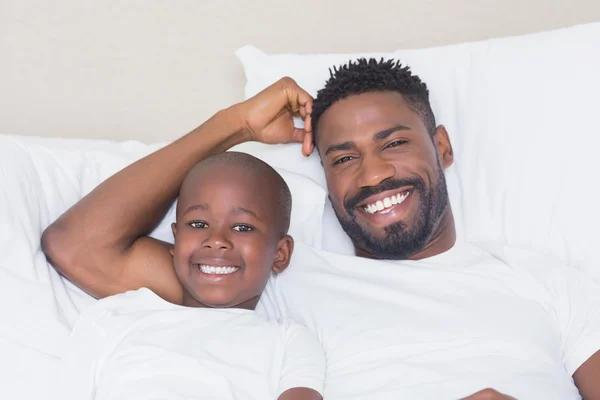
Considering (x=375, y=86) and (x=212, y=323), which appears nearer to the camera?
(x=212, y=323)

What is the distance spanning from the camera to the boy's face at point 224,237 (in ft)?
A: 4.39

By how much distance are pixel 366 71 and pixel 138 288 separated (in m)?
0.73

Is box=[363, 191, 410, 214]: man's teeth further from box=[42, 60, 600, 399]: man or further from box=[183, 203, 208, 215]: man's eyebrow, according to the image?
box=[183, 203, 208, 215]: man's eyebrow

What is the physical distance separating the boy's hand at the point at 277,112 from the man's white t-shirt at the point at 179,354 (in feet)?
1.60

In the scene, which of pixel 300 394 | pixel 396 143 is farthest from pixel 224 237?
pixel 396 143

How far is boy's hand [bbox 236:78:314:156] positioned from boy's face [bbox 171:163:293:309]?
241mm

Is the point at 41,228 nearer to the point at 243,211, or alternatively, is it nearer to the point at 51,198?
the point at 51,198

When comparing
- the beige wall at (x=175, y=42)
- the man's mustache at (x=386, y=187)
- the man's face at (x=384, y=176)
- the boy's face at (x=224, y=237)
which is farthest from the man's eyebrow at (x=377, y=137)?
the beige wall at (x=175, y=42)

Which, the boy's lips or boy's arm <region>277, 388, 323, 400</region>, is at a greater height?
the boy's lips

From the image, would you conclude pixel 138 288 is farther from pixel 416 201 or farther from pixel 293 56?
pixel 293 56

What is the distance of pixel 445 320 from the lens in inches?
52.0

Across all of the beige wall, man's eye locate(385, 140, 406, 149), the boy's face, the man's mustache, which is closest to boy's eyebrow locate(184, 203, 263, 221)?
the boy's face

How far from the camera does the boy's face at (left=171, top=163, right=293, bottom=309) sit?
134 centimetres

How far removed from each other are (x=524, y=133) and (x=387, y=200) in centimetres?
39
